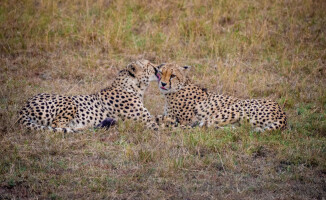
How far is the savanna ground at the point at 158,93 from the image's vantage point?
450cm

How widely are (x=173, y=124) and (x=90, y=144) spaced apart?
129 cm

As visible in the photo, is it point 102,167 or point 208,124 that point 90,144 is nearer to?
point 102,167

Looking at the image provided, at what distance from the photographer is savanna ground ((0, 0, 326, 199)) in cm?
450

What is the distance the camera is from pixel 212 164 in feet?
16.1

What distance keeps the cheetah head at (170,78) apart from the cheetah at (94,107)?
0.16m

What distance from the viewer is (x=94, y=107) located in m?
6.20

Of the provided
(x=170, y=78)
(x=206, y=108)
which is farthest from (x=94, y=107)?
(x=206, y=108)

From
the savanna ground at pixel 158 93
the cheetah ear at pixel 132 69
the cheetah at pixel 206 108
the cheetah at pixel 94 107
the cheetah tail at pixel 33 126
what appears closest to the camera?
the savanna ground at pixel 158 93

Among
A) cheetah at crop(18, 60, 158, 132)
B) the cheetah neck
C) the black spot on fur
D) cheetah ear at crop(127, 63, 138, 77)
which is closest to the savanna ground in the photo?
the black spot on fur

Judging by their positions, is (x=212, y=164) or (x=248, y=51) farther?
(x=248, y=51)

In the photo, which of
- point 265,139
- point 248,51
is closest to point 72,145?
point 265,139

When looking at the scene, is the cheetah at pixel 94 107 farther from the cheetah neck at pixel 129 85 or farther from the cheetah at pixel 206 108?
the cheetah at pixel 206 108

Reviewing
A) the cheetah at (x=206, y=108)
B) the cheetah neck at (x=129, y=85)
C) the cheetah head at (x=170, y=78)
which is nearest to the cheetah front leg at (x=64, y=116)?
the cheetah neck at (x=129, y=85)

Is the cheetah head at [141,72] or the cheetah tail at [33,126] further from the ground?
the cheetah head at [141,72]
